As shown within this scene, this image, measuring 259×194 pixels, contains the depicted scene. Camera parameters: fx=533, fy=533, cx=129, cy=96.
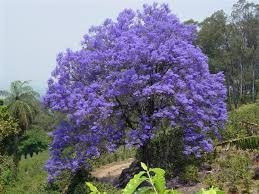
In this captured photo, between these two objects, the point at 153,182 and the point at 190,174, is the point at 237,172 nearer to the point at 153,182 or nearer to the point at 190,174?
the point at 190,174

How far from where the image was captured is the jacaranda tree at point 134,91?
1611cm

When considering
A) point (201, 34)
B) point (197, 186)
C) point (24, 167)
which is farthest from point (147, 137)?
point (201, 34)

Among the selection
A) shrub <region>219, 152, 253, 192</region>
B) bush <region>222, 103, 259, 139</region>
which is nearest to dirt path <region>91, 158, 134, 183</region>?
bush <region>222, 103, 259, 139</region>

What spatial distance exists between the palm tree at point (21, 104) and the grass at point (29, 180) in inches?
122

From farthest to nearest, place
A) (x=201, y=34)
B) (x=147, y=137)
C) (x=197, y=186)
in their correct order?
(x=201, y=34)
(x=147, y=137)
(x=197, y=186)

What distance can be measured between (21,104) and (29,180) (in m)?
10.4

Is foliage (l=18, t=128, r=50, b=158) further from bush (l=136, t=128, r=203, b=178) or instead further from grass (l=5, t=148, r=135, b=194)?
bush (l=136, t=128, r=203, b=178)

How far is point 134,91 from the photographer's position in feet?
53.2

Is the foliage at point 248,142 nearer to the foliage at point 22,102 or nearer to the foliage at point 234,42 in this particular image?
the foliage at point 22,102

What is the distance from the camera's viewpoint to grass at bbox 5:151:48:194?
21.0m

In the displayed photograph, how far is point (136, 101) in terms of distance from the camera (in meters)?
16.5

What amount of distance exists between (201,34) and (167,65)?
1002 inches

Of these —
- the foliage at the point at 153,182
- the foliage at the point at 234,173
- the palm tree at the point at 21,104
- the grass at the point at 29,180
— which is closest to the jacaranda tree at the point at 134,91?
the foliage at the point at 234,173

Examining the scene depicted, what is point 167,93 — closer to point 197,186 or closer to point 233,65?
point 197,186
